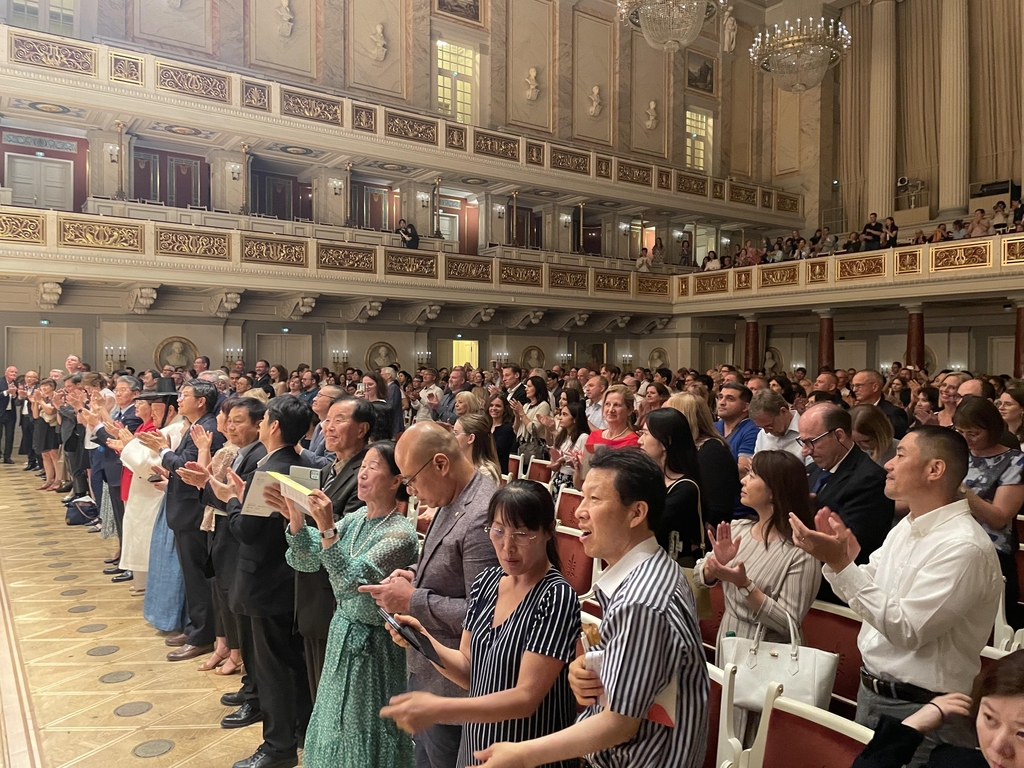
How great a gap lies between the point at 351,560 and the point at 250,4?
16.3m

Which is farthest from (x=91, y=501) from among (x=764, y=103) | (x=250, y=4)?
(x=764, y=103)

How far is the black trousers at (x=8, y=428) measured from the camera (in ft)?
39.8

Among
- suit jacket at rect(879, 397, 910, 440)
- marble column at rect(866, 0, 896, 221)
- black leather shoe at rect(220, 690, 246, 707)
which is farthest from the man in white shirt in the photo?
marble column at rect(866, 0, 896, 221)

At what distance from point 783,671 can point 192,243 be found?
13.2 m

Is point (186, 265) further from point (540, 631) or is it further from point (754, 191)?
point (754, 191)

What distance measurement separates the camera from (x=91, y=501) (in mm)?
8203

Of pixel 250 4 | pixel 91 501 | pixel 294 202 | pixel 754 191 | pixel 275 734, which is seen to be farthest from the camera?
pixel 754 191

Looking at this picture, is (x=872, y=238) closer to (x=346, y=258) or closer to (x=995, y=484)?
(x=346, y=258)

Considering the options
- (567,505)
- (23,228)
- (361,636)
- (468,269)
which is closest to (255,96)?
(23,228)

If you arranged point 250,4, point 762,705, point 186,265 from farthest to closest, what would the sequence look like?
point 250,4 → point 186,265 → point 762,705

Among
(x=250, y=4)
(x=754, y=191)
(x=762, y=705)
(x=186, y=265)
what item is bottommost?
(x=762, y=705)

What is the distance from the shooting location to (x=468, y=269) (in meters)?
16.2

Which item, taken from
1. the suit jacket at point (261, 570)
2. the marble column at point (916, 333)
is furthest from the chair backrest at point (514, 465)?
the marble column at point (916, 333)

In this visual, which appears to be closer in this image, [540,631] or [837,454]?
[540,631]
